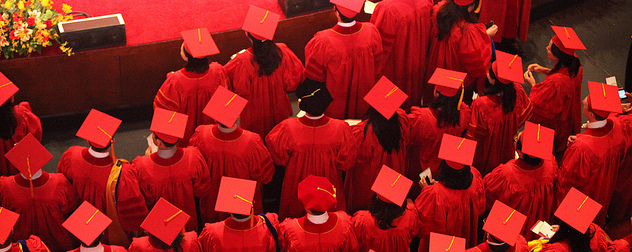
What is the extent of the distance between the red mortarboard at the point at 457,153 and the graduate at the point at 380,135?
0.41 metres

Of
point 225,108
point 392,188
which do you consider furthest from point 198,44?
point 392,188

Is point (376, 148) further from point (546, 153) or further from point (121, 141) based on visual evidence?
point (121, 141)

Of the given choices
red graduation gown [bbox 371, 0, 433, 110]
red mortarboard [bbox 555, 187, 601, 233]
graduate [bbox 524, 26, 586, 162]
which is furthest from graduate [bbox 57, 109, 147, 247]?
graduate [bbox 524, 26, 586, 162]

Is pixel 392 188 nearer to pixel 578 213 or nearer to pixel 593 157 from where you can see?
pixel 578 213

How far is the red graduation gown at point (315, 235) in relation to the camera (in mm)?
3791

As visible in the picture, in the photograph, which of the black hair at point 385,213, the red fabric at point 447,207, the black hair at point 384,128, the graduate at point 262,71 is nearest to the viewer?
the black hair at point 385,213

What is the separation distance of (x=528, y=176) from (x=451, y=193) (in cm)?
54

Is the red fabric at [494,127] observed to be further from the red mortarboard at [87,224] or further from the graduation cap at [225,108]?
the red mortarboard at [87,224]

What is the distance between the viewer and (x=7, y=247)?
→ 139 inches

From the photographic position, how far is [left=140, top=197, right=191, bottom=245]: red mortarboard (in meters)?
3.59

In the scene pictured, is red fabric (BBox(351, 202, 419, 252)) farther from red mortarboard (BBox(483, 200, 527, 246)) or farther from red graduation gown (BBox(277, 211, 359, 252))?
red mortarboard (BBox(483, 200, 527, 246))

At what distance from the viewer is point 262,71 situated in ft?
15.5

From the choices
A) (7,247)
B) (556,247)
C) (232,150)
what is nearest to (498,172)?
(556,247)

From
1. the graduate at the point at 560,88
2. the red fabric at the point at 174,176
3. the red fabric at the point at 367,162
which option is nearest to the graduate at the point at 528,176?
the red fabric at the point at 367,162
